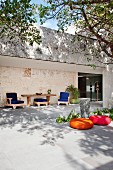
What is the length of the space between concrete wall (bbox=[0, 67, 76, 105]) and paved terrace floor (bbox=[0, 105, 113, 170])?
12.5 feet

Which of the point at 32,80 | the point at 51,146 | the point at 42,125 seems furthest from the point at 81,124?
the point at 32,80

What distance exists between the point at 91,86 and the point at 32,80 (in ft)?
21.0

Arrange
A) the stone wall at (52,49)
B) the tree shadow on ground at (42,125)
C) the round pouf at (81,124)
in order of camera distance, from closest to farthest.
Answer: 1. the tree shadow on ground at (42,125)
2. the round pouf at (81,124)
3. the stone wall at (52,49)

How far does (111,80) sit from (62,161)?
8051 millimetres

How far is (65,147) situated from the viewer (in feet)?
13.6

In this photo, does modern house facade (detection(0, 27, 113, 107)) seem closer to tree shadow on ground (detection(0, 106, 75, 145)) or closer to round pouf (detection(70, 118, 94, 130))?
tree shadow on ground (detection(0, 106, 75, 145))

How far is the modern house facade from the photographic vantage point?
7.28m

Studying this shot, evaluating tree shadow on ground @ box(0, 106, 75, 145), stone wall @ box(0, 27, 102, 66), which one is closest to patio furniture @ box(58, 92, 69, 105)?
stone wall @ box(0, 27, 102, 66)

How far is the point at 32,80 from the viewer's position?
10.9m

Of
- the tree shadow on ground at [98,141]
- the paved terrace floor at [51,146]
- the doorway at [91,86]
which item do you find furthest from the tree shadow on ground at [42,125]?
the doorway at [91,86]

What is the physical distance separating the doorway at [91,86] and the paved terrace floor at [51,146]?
8.48m

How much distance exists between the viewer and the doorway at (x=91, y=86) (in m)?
14.9

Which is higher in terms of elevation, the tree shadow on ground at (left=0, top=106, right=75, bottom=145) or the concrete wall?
the concrete wall

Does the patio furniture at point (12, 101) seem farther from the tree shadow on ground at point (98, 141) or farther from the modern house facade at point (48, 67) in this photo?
the tree shadow on ground at point (98, 141)
